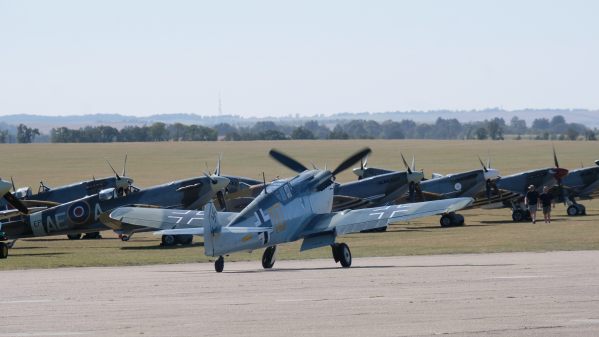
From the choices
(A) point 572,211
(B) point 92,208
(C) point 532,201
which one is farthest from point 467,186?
(B) point 92,208

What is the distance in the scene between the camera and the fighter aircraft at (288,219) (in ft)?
75.2

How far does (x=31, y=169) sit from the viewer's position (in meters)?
102

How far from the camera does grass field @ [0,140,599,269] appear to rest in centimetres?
3105

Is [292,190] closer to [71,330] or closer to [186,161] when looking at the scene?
[71,330]

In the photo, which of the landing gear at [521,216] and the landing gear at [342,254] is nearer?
the landing gear at [342,254]

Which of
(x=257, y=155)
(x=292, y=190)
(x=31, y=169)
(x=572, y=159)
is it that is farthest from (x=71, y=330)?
(x=257, y=155)

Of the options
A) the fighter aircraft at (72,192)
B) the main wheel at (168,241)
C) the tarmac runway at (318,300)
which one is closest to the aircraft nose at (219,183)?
the fighter aircraft at (72,192)

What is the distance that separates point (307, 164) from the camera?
10412 cm

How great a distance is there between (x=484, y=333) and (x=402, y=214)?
36.6 feet

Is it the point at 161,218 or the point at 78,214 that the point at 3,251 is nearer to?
the point at 161,218

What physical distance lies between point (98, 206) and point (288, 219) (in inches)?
618

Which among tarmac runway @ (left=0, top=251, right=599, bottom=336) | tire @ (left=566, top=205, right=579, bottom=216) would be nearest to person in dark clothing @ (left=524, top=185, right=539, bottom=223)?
tire @ (left=566, top=205, right=579, bottom=216)

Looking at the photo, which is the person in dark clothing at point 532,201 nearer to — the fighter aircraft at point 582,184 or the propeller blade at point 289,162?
the fighter aircraft at point 582,184

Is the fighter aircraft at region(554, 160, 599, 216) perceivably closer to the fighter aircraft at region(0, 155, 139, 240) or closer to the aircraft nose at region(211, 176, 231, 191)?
the aircraft nose at region(211, 176, 231, 191)
